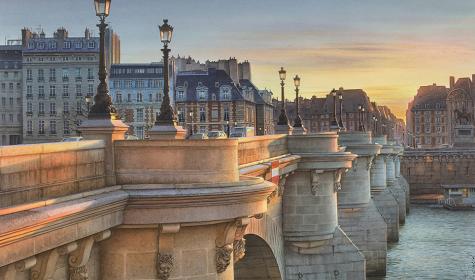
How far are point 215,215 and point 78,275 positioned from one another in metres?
2.39

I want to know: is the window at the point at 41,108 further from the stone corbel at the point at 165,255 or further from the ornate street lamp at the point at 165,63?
the stone corbel at the point at 165,255

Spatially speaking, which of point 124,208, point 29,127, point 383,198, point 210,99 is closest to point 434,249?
point 383,198

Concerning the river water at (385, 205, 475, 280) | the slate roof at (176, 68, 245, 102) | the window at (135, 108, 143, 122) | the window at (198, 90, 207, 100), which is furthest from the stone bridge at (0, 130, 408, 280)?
the slate roof at (176, 68, 245, 102)

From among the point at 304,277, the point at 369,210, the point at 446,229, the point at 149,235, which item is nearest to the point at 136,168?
the point at 149,235

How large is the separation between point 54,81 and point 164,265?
94042mm

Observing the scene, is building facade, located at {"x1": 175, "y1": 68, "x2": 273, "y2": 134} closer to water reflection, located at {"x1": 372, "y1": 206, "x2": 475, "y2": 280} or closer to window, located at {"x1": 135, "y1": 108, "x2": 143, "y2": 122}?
window, located at {"x1": 135, "y1": 108, "x2": 143, "y2": 122}

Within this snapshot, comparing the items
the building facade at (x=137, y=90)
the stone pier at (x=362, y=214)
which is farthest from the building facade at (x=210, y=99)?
the stone pier at (x=362, y=214)

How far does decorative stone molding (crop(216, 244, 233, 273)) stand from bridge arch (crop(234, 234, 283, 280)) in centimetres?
1092

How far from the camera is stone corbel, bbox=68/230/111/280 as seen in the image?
10227 millimetres

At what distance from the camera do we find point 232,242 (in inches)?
512

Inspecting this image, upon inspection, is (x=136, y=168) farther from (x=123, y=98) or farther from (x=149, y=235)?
(x=123, y=98)

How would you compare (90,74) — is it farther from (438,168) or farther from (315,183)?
(315,183)

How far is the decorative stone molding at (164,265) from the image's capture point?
39.4 feet

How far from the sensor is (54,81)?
4060 inches
